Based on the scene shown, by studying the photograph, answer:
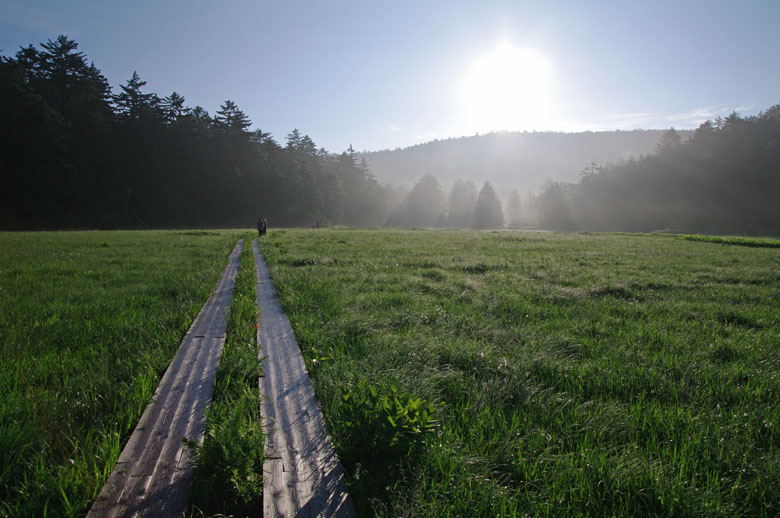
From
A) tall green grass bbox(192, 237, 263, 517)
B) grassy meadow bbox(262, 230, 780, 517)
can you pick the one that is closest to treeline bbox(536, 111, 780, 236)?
grassy meadow bbox(262, 230, 780, 517)

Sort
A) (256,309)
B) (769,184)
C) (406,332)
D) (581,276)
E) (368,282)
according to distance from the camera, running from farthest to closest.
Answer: (769,184), (581,276), (368,282), (256,309), (406,332)

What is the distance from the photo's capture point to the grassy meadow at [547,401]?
1913mm

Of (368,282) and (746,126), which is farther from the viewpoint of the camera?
(746,126)

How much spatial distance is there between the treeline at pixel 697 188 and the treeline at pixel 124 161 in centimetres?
6882

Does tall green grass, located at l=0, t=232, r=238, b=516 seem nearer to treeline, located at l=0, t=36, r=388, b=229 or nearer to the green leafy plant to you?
the green leafy plant

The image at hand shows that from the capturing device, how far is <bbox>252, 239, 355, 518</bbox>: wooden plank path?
71.9 inches

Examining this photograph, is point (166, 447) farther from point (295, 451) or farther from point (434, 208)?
point (434, 208)

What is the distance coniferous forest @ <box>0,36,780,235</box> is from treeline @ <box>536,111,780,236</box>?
0.25 m

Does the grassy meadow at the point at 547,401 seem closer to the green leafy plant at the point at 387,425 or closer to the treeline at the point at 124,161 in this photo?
the green leafy plant at the point at 387,425

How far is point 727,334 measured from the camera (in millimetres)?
4805

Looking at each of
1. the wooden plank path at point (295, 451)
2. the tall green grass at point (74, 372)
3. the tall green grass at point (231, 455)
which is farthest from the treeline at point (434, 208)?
the tall green grass at point (231, 455)

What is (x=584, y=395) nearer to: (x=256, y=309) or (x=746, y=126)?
(x=256, y=309)

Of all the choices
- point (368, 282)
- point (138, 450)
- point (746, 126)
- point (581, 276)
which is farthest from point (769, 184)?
point (138, 450)

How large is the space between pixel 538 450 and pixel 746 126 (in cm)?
10425
